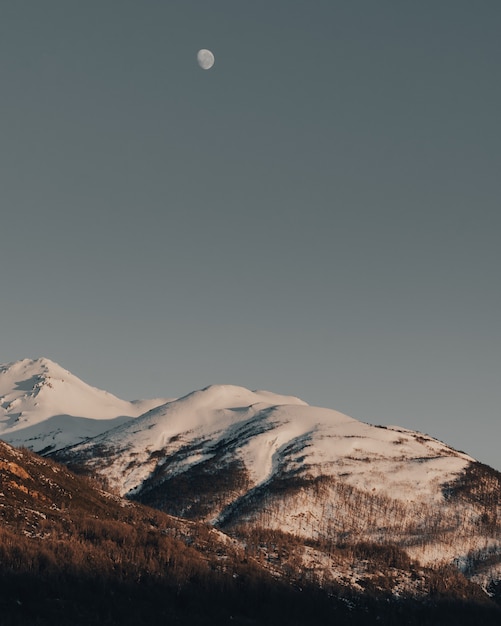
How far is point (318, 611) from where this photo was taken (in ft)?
524

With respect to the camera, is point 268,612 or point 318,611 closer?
point 268,612

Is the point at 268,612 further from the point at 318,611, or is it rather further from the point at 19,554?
the point at 19,554

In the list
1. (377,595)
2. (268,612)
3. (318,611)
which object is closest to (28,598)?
(268,612)

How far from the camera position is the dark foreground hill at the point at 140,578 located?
12594cm

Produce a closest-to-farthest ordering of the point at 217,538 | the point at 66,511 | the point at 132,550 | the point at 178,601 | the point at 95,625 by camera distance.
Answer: the point at 95,625 → the point at 178,601 → the point at 132,550 → the point at 66,511 → the point at 217,538

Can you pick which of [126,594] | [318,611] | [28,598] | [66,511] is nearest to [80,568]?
[126,594]

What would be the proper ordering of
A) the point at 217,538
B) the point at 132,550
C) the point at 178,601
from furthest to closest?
the point at 217,538
the point at 132,550
the point at 178,601

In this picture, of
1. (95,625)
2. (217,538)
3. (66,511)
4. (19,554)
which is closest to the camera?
(95,625)

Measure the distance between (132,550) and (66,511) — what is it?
26031 mm

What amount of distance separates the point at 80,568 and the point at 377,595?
82696 millimetres

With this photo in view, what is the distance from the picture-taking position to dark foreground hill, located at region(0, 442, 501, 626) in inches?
4958

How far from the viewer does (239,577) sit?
161 m

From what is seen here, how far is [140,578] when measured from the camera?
Answer: 477ft

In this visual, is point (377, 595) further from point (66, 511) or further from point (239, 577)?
point (66, 511)
